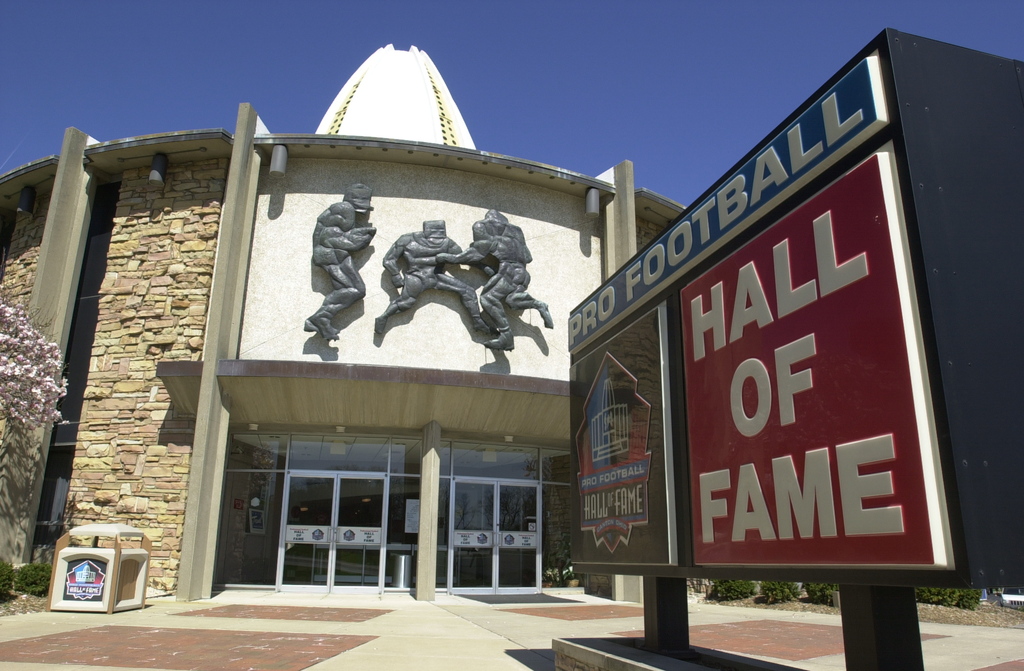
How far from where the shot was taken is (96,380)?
51.2ft

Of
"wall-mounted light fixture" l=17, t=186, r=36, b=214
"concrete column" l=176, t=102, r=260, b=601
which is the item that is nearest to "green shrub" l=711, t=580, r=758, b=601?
"concrete column" l=176, t=102, r=260, b=601

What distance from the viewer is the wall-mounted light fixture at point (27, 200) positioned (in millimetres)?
18500

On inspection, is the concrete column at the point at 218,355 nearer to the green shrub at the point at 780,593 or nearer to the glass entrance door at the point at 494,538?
the glass entrance door at the point at 494,538

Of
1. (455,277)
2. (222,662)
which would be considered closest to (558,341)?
(455,277)

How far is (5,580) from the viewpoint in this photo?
11633mm

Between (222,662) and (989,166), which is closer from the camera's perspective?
(989,166)

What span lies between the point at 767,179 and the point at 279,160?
539 inches

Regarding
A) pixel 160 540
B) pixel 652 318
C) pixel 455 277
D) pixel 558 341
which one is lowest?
pixel 160 540

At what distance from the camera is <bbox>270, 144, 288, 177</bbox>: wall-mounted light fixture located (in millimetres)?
15938

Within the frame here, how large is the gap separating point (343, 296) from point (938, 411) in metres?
13.5

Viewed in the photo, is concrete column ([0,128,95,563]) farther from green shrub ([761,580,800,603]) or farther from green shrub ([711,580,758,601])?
green shrub ([761,580,800,603])

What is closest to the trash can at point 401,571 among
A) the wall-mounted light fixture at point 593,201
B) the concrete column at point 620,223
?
the concrete column at point 620,223

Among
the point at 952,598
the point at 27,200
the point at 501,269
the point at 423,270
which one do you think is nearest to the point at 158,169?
the point at 27,200

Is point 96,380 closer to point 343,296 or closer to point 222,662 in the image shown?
point 343,296
